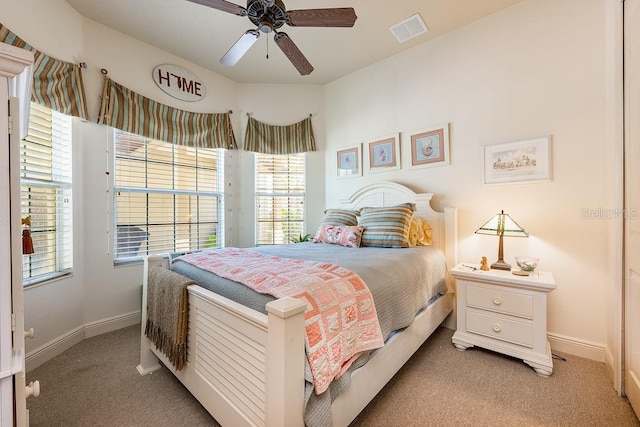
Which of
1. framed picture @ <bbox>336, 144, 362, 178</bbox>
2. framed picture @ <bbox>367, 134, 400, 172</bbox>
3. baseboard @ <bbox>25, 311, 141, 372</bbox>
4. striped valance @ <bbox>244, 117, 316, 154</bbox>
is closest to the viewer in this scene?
baseboard @ <bbox>25, 311, 141, 372</bbox>

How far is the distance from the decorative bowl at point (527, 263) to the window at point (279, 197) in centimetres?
258

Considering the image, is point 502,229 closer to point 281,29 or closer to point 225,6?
point 225,6

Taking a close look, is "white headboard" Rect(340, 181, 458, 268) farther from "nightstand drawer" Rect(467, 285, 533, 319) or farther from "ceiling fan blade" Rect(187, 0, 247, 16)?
"ceiling fan blade" Rect(187, 0, 247, 16)

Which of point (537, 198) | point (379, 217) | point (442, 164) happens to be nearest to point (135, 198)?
point (379, 217)

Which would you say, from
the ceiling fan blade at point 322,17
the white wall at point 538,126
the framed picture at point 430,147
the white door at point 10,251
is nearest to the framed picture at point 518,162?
the white wall at point 538,126

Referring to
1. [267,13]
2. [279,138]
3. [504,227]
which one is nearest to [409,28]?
[267,13]

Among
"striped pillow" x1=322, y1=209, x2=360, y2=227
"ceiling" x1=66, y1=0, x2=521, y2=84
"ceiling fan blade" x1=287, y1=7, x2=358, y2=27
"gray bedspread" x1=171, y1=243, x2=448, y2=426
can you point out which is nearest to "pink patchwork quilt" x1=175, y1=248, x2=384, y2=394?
"gray bedspread" x1=171, y1=243, x2=448, y2=426

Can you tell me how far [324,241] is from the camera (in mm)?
2893

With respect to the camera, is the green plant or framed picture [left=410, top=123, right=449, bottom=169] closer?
framed picture [left=410, top=123, right=449, bottom=169]

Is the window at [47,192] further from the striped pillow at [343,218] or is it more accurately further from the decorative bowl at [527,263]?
the decorative bowl at [527,263]

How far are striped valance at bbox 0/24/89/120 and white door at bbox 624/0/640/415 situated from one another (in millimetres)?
3817

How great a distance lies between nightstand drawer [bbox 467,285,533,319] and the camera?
1934mm

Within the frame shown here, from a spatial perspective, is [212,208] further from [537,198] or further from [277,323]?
[537,198]

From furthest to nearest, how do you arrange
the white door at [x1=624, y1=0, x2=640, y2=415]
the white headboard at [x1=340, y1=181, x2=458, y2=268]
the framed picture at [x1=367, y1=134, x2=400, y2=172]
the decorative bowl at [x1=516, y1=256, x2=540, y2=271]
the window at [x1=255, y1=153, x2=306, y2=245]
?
the window at [x1=255, y1=153, x2=306, y2=245], the framed picture at [x1=367, y1=134, x2=400, y2=172], the white headboard at [x1=340, y1=181, x2=458, y2=268], the decorative bowl at [x1=516, y1=256, x2=540, y2=271], the white door at [x1=624, y1=0, x2=640, y2=415]
